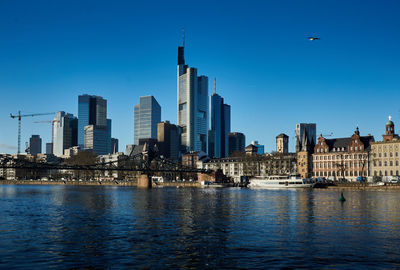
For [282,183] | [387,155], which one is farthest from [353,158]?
[282,183]

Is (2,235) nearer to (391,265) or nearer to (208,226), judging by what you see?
(208,226)

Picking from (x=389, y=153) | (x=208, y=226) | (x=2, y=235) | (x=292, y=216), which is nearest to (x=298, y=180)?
(x=389, y=153)

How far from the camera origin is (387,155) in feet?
580

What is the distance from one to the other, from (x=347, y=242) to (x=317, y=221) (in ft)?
45.7

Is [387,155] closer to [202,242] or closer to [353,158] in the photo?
[353,158]

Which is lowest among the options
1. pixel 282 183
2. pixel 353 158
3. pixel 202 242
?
pixel 282 183

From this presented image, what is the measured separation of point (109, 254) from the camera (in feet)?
94.9

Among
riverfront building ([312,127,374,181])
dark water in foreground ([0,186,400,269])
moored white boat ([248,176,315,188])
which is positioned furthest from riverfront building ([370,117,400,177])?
dark water in foreground ([0,186,400,269])

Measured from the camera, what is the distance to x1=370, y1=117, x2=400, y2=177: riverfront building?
573ft

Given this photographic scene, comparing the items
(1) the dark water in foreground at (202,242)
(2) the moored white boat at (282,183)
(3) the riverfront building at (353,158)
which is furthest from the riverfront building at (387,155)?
(1) the dark water in foreground at (202,242)

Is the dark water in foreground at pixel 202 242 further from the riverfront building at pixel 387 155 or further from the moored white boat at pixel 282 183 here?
the riverfront building at pixel 387 155

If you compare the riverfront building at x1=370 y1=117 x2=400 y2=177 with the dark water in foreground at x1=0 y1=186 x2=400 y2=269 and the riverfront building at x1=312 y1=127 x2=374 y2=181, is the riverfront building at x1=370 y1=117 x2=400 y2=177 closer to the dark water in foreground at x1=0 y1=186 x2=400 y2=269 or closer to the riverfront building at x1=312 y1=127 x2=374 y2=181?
the riverfront building at x1=312 y1=127 x2=374 y2=181

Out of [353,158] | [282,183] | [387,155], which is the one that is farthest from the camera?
[353,158]

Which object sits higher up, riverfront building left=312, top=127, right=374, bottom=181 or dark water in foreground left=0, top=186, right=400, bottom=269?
riverfront building left=312, top=127, right=374, bottom=181
